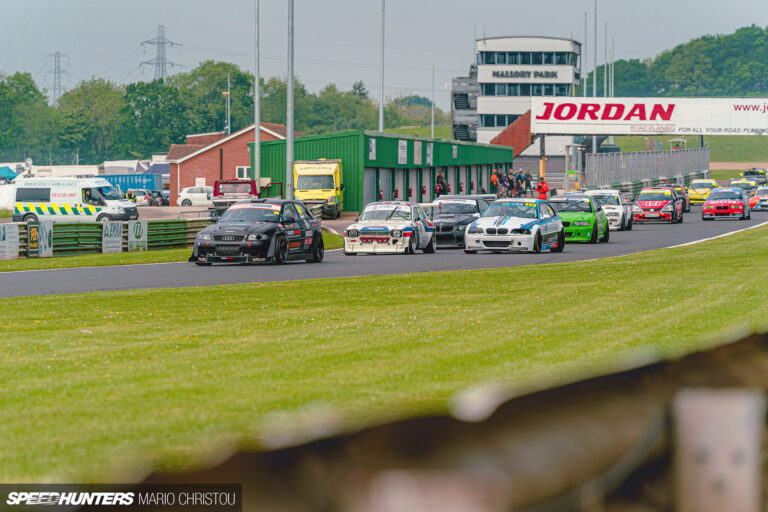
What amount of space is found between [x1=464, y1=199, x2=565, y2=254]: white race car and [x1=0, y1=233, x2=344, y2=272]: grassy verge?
300 inches

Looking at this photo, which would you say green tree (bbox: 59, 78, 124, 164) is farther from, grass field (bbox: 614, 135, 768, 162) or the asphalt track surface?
the asphalt track surface

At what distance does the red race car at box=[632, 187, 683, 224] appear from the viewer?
4588 centimetres

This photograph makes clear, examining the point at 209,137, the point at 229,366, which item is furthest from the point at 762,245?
the point at 209,137

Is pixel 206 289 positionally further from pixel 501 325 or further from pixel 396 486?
pixel 396 486

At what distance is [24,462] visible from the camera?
16.7 ft

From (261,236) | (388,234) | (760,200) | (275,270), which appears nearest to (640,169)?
(760,200)

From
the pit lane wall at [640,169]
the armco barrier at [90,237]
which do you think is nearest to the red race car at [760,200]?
the pit lane wall at [640,169]

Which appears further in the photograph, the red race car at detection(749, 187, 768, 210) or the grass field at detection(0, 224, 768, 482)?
the red race car at detection(749, 187, 768, 210)

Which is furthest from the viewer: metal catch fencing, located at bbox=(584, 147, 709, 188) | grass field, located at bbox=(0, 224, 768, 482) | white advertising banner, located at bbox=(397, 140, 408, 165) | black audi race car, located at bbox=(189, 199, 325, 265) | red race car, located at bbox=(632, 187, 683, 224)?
metal catch fencing, located at bbox=(584, 147, 709, 188)

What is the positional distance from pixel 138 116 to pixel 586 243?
16262cm

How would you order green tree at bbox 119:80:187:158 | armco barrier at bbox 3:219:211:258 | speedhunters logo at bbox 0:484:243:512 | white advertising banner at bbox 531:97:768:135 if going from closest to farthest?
1. speedhunters logo at bbox 0:484:243:512
2. armco barrier at bbox 3:219:211:258
3. white advertising banner at bbox 531:97:768:135
4. green tree at bbox 119:80:187:158

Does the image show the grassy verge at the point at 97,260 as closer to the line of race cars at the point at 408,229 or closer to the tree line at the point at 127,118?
the line of race cars at the point at 408,229

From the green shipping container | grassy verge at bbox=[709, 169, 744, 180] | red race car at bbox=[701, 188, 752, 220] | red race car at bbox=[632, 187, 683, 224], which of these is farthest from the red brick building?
grassy verge at bbox=[709, 169, 744, 180]

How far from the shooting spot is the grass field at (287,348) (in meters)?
5.54
